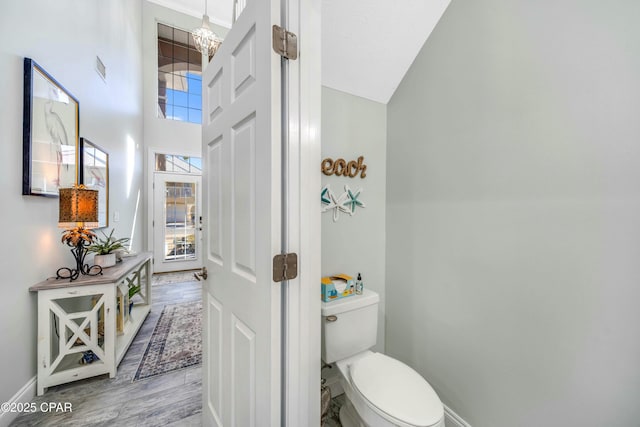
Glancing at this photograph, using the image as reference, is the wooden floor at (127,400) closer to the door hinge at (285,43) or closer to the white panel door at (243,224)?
the white panel door at (243,224)

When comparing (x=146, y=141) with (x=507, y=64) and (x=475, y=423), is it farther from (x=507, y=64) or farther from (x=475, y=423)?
(x=475, y=423)

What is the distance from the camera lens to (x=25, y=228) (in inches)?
55.8

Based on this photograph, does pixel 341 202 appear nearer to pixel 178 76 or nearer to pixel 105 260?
pixel 105 260

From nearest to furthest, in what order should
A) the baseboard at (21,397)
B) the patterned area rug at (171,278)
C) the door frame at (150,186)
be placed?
the baseboard at (21,397), the patterned area rug at (171,278), the door frame at (150,186)

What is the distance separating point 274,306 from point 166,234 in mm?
4557

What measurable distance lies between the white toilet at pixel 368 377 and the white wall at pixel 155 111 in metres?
4.25

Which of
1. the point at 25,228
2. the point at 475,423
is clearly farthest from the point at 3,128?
the point at 475,423

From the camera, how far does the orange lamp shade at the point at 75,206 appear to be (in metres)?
1.51

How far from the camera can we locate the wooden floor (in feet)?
4.35

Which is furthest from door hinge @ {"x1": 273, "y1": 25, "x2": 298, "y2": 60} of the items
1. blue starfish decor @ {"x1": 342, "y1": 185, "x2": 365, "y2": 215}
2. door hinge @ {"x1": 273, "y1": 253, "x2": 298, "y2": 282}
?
blue starfish decor @ {"x1": 342, "y1": 185, "x2": 365, "y2": 215}

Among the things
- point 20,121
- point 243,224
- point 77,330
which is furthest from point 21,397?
point 243,224

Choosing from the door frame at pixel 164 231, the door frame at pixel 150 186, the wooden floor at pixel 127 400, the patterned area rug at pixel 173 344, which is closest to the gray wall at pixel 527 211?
the wooden floor at pixel 127 400

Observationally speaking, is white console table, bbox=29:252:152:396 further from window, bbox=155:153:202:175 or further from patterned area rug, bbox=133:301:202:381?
window, bbox=155:153:202:175

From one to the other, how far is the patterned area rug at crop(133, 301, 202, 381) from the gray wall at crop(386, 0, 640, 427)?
1.75m
